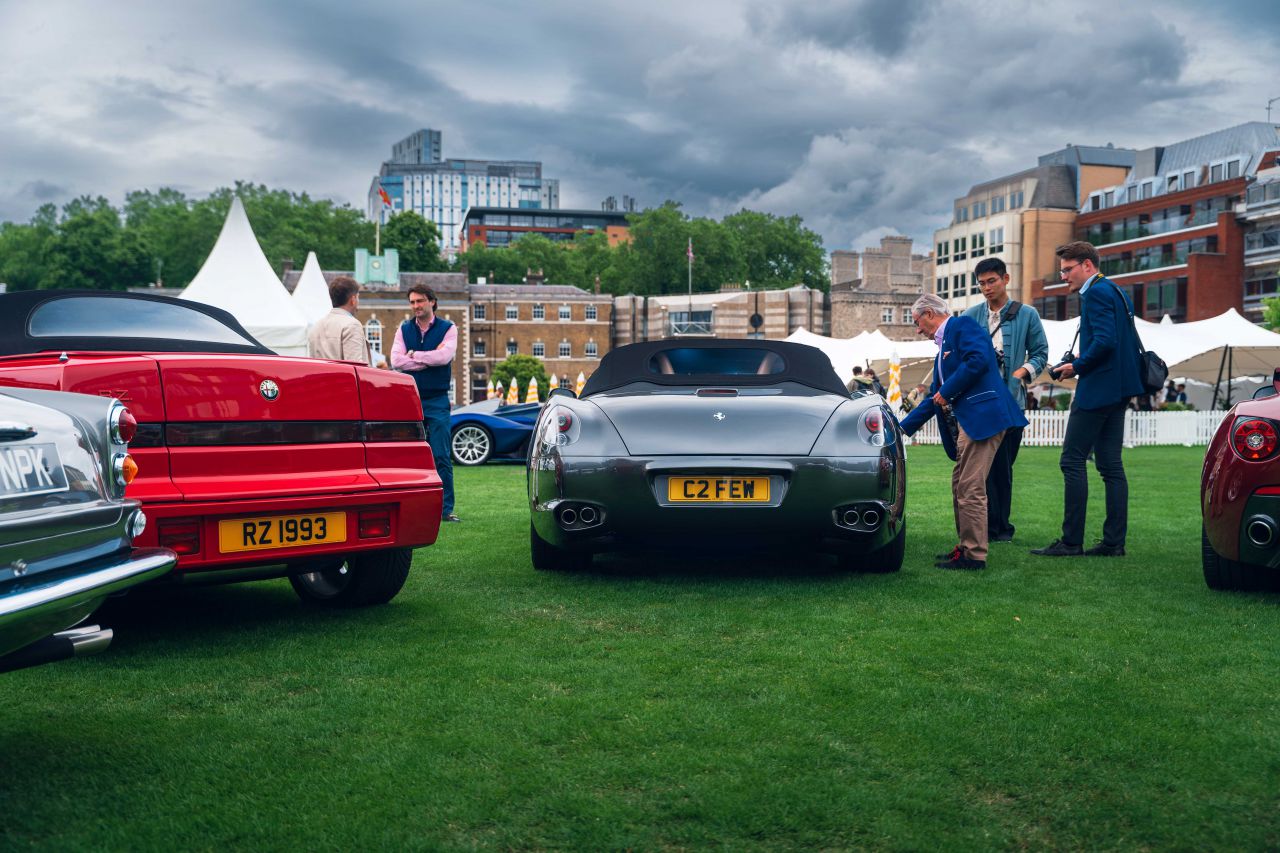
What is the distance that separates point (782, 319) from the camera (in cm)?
9362

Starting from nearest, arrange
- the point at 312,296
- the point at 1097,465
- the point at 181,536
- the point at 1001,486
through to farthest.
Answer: the point at 181,536 < the point at 1097,465 < the point at 1001,486 < the point at 312,296

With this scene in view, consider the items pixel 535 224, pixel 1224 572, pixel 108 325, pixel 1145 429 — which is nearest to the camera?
pixel 108 325

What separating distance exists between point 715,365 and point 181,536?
374cm

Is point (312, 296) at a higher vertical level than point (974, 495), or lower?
higher

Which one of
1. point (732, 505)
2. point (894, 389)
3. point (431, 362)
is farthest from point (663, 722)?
point (894, 389)

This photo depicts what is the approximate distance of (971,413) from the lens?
6789 millimetres

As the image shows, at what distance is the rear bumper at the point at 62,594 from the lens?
2619 millimetres

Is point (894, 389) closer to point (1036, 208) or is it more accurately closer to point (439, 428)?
point (439, 428)

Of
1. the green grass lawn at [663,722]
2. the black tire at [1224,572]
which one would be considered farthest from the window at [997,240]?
the green grass lawn at [663,722]

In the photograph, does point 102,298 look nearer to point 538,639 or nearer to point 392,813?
point 538,639

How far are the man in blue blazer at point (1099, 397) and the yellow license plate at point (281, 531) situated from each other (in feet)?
15.4

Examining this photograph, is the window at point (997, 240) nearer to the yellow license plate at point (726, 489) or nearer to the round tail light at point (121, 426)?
the yellow license plate at point (726, 489)

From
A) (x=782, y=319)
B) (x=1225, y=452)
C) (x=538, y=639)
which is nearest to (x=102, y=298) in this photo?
(x=538, y=639)

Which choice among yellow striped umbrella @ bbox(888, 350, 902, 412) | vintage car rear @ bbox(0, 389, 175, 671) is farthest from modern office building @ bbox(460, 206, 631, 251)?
vintage car rear @ bbox(0, 389, 175, 671)
